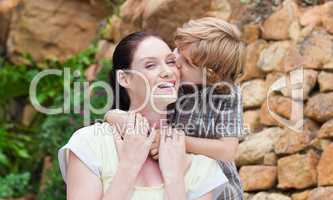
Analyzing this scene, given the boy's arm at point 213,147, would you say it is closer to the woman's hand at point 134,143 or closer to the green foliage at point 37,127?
the woman's hand at point 134,143

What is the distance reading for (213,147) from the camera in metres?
3.39

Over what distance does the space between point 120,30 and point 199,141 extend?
372cm

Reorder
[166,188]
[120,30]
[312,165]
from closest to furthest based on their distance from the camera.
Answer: [166,188], [312,165], [120,30]

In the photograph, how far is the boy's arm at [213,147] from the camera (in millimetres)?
3257

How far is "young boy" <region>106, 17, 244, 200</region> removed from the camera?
3.34 m

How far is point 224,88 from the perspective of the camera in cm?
358

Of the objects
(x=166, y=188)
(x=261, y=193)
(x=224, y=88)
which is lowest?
(x=261, y=193)

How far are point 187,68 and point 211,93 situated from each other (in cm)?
22

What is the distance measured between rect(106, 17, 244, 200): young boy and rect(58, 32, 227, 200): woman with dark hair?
0.37 ft

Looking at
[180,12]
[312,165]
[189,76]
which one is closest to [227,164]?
[189,76]

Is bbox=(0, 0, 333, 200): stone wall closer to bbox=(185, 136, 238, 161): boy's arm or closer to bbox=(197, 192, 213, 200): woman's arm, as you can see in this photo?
bbox=(185, 136, 238, 161): boy's arm

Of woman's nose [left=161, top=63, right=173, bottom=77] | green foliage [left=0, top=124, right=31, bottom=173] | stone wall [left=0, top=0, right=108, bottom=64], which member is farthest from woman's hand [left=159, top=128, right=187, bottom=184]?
stone wall [left=0, top=0, right=108, bottom=64]

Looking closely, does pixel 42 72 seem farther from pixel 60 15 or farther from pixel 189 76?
pixel 189 76

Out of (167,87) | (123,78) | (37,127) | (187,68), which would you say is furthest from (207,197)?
(37,127)
